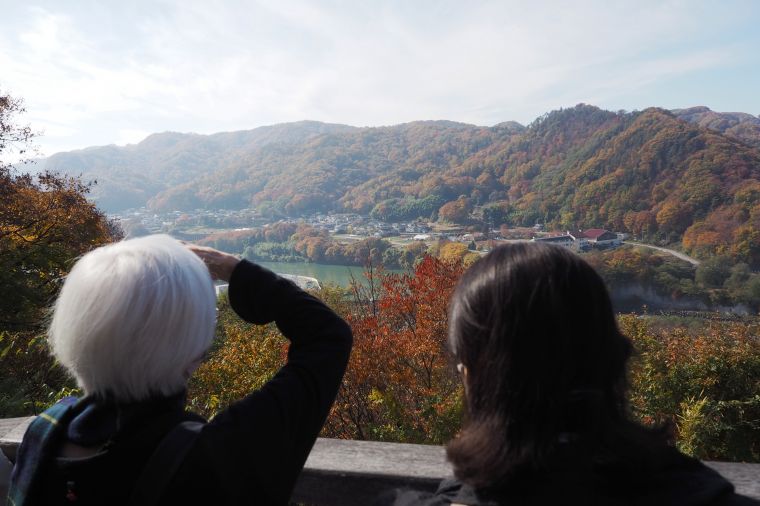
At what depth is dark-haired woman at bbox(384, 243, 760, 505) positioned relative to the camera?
2.32ft

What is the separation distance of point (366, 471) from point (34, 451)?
2.36 feet

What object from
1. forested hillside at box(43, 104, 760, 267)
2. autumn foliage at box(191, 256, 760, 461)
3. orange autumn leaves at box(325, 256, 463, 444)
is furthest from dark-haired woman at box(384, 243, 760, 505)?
forested hillside at box(43, 104, 760, 267)

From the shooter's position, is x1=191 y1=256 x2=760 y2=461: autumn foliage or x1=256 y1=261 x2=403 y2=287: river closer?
x1=191 y1=256 x2=760 y2=461: autumn foliage

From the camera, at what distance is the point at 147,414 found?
0.87m

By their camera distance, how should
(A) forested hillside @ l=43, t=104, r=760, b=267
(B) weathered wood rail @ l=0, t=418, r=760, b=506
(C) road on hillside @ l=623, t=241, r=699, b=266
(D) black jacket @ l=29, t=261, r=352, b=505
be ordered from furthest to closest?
1. (A) forested hillside @ l=43, t=104, r=760, b=267
2. (C) road on hillside @ l=623, t=241, r=699, b=266
3. (B) weathered wood rail @ l=0, t=418, r=760, b=506
4. (D) black jacket @ l=29, t=261, r=352, b=505

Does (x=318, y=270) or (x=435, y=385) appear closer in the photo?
(x=435, y=385)

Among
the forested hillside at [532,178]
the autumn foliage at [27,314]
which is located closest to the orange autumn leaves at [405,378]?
the autumn foliage at [27,314]

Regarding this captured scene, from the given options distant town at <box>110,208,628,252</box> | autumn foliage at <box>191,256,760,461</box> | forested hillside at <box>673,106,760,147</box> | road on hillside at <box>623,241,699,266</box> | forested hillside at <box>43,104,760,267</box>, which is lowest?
road on hillside at <box>623,241,699,266</box>

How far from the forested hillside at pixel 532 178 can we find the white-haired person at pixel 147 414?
53.3 m

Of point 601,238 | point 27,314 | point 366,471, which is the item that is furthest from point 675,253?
point 366,471

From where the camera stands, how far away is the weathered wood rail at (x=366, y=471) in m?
1.15

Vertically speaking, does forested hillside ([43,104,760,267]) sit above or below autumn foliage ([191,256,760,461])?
above

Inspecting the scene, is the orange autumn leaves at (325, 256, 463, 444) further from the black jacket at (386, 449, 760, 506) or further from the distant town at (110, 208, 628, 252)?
the distant town at (110, 208, 628, 252)

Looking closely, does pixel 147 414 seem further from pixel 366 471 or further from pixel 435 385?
pixel 435 385
